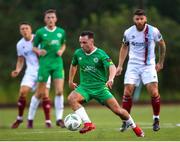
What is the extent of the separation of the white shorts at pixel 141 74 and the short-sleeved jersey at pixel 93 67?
1.21 m

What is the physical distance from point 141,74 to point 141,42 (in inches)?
25.3

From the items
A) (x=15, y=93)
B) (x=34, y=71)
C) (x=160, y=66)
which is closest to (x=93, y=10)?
(x=15, y=93)

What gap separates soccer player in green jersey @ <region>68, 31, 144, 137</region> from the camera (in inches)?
513

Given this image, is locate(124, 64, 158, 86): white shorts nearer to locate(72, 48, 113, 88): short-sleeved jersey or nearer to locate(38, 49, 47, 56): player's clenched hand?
locate(72, 48, 113, 88): short-sleeved jersey

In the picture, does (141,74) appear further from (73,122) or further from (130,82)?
(73,122)

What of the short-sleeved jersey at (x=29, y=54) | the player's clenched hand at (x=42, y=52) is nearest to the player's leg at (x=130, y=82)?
the player's clenched hand at (x=42, y=52)

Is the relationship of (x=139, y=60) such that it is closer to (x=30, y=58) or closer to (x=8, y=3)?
(x=30, y=58)

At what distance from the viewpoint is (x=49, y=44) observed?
16.6 metres

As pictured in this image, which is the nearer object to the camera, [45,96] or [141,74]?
[141,74]

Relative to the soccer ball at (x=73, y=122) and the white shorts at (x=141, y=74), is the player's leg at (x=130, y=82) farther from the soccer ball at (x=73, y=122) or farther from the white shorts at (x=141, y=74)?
the soccer ball at (x=73, y=122)

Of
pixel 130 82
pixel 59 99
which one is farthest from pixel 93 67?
pixel 59 99

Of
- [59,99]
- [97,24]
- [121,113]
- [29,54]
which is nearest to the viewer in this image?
[121,113]

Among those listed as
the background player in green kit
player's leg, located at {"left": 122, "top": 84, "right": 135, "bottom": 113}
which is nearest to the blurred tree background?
the background player in green kit

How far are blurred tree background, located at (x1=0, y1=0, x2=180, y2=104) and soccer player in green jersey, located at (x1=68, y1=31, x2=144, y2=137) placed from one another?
23733 mm
